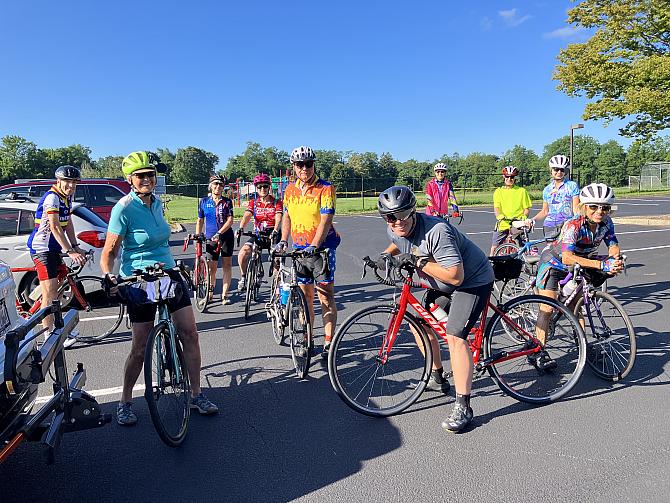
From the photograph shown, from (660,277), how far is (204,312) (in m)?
7.75

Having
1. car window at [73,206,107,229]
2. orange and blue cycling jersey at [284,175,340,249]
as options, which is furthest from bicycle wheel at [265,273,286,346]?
car window at [73,206,107,229]

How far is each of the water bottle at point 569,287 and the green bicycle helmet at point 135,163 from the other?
12.3 feet

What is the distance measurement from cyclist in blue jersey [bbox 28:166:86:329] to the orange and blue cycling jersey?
7.47ft

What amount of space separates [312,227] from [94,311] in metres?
3.92

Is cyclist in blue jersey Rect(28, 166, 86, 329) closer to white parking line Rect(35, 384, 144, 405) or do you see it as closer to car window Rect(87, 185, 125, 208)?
white parking line Rect(35, 384, 144, 405)

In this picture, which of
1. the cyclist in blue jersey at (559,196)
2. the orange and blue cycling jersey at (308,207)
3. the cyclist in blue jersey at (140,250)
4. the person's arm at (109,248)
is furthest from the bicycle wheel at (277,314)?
the cyclist in blue jersey at (559,196)

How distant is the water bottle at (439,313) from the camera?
148 inches

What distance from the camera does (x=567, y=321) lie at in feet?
13.4

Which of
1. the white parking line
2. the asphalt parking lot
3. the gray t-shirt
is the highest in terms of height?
the gray t-shirt

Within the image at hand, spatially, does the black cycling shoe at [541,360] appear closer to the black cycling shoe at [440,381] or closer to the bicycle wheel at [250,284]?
the black cycling shoe at [440,381]

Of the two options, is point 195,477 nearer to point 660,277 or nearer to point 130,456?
point 130,456

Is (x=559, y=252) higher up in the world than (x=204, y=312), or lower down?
higher up

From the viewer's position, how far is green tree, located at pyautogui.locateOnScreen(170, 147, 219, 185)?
79938mm

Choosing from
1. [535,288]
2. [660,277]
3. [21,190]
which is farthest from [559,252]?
[21,190]
